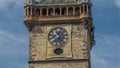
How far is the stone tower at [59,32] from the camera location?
198ft

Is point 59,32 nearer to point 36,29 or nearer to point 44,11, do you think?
point 36,29

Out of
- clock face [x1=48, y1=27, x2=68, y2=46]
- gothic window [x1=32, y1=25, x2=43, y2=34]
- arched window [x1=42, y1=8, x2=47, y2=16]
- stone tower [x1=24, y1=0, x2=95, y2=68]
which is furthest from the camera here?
arched window [x1=42, y1=8, x2=47, y2=16]

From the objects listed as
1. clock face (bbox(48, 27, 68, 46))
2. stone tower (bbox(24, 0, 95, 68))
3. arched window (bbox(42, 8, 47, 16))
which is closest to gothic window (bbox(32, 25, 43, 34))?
stone tower (bbox(24, 0, 95, 68))

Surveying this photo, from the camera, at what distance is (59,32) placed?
61812 mm

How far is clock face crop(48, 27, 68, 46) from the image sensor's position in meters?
61.3

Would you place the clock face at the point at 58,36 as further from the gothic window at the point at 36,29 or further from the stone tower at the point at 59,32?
the gothic window at the point at 36,29

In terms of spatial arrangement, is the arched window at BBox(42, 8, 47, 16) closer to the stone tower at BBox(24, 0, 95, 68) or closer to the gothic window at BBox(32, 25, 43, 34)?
the stone tower at BBox(24, 0, 95, 68)

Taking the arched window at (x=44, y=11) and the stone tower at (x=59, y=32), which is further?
the arched window at (x=44, y=11)

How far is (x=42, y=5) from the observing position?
62.5m

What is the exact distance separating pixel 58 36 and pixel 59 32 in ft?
1.52

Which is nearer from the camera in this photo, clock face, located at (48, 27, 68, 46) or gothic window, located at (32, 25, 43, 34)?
clock face, located at (48, 27, 68, 46)

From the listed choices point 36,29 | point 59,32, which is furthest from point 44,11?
point 59,32

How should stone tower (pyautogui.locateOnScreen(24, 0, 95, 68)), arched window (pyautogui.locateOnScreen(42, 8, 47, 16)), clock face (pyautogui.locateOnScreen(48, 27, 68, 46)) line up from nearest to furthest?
stone tower (pyautogui.locateOnScreen(24, 0, 95, 68)), clock face (pyautogui.locateOnScreen(48, 27, 68, 46)), arched window (pyautogui.locateOnScreen(42, 8, 47, 16))

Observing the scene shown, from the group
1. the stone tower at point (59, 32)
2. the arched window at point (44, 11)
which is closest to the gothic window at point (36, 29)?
the stone tower at point (59, 32)
